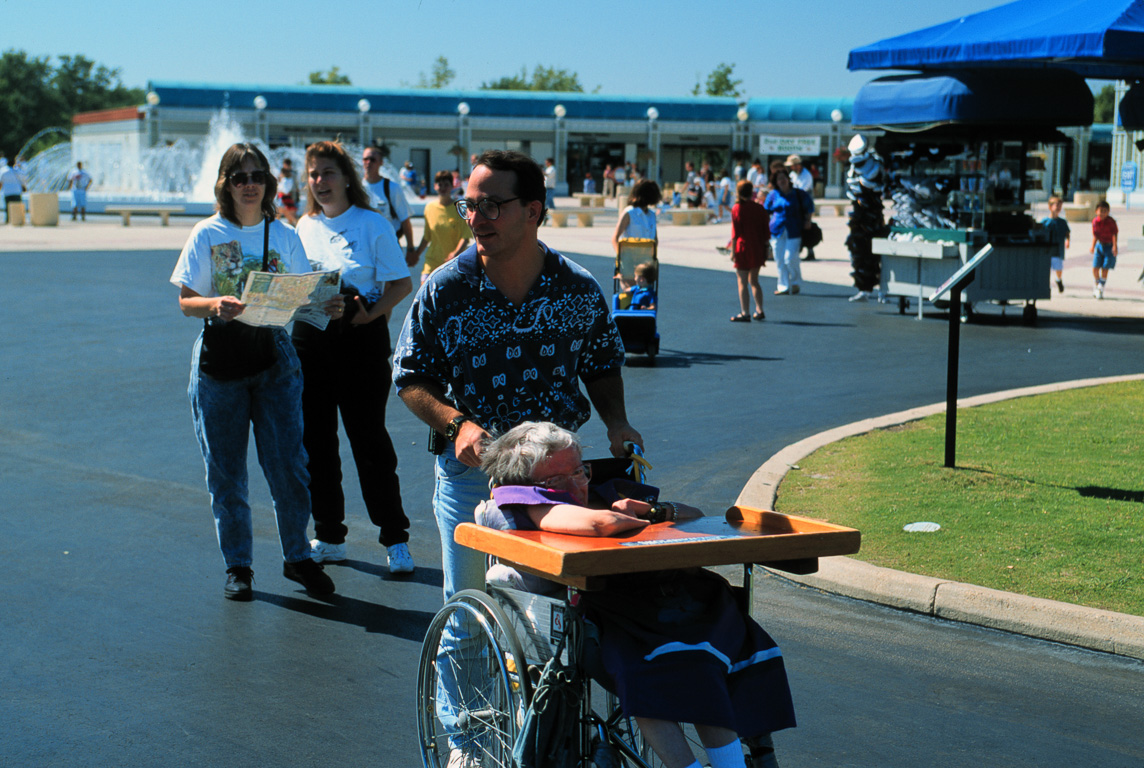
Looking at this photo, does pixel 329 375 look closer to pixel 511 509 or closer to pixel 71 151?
pixel 511 509

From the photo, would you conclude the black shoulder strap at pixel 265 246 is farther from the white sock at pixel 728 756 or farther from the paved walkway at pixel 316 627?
the white sock at pixel 728 756

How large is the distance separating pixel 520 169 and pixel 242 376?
2.48 metres

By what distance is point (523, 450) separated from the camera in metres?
3.25

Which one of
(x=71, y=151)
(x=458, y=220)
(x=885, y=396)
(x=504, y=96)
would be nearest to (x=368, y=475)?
(x=458, y=220)

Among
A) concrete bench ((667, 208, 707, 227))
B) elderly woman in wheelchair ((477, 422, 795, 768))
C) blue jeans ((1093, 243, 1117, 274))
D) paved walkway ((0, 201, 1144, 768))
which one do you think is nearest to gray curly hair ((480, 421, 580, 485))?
elderly woman in wheelchair ((477, 422, 795, 768))

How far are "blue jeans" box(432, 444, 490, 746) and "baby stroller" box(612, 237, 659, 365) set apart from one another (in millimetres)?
8353

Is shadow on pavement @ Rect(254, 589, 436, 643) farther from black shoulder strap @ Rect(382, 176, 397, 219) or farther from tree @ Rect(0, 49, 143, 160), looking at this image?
tree @ Rect(0, 49, 143, 160)

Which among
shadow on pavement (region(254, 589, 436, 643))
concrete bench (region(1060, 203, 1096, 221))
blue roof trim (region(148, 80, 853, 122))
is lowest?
shadow on pavement (region(254, 589, 436, 643))

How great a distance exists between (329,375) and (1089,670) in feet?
12.1

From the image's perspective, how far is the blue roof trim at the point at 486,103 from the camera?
59938 millimetres

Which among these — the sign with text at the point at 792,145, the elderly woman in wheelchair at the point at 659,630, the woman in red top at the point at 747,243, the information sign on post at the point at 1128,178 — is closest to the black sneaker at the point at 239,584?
the elderly woman in wheelchair at the point at 659,630

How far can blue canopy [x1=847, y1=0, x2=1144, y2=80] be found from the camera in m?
11.2

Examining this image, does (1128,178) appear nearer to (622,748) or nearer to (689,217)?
(689,217)

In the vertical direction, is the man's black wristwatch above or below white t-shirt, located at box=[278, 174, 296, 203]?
below
